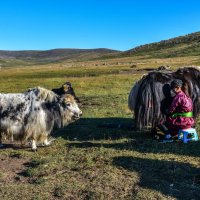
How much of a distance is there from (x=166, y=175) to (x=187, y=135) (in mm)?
2465

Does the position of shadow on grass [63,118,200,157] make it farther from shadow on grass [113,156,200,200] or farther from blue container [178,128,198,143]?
shadow on grass [113,156,200,200]

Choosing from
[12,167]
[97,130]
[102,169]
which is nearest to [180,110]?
[97,130]

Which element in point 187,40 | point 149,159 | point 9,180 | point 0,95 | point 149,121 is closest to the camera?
point 9,180

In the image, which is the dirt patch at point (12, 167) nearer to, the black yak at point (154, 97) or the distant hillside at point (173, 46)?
the black yak at point (154, 97)

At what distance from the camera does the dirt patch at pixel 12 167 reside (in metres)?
6.47

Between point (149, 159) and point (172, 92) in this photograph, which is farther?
point (172, 92)

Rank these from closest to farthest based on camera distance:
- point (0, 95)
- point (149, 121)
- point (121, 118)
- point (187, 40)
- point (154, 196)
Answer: point (154, 196), point (0, 95), point (149, 121), point (121, 118), point (187, 40)

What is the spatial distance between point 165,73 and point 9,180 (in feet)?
15.6

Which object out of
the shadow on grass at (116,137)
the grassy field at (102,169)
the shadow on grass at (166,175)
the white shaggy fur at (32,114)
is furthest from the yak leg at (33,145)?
the shadow on grass at (166,175)

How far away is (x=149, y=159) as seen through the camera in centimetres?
716

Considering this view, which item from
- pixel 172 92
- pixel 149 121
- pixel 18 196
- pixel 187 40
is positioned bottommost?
pixel 18 196

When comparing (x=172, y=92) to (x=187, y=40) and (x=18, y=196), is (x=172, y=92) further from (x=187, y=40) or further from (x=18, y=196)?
(x=187, y=40)

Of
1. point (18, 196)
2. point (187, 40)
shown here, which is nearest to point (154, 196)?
point (18, 196)

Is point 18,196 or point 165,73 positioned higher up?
point 165,73
